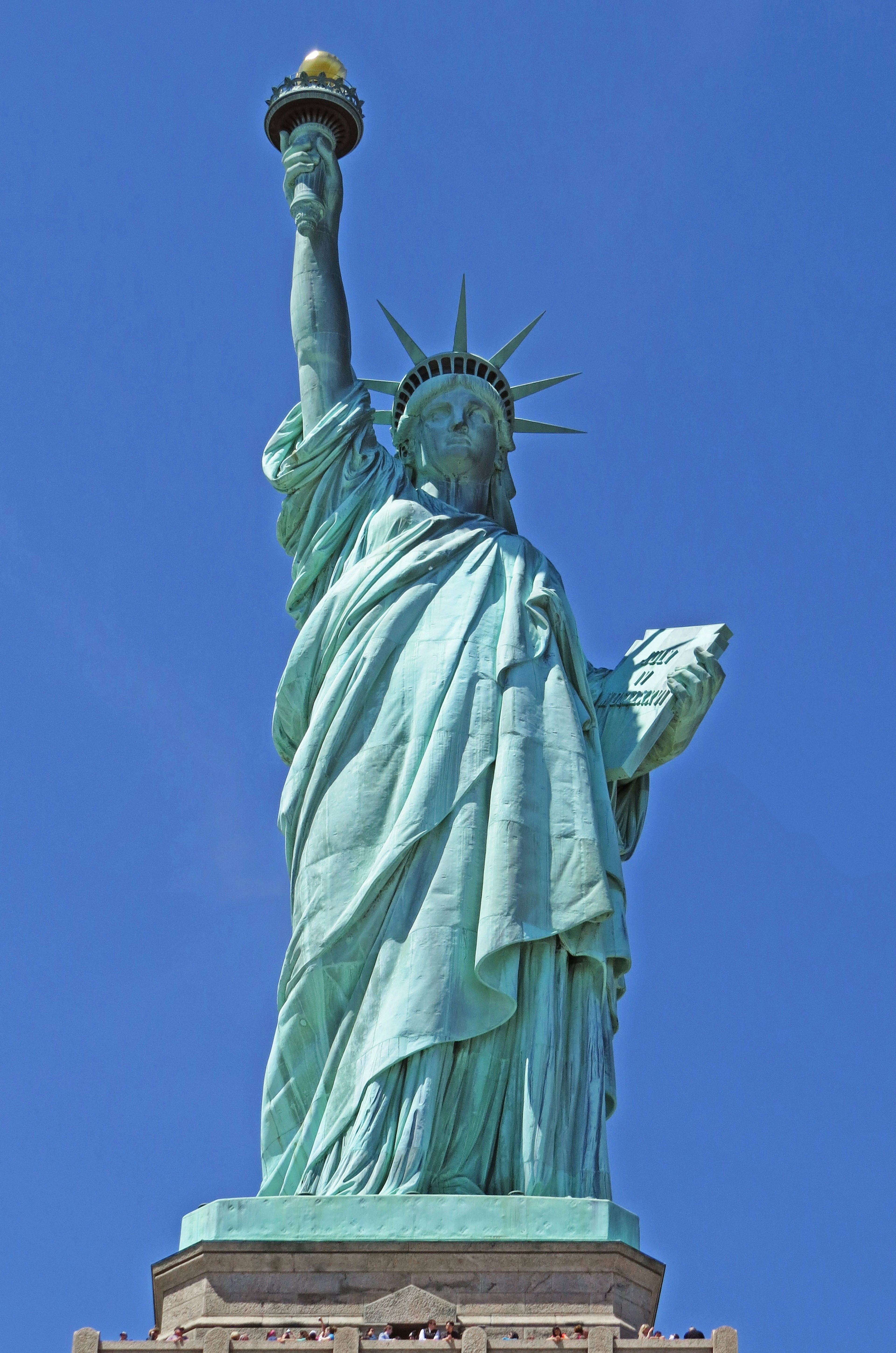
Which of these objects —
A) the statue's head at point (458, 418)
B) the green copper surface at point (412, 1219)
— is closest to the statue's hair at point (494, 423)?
the statue's head at point (458, 418)

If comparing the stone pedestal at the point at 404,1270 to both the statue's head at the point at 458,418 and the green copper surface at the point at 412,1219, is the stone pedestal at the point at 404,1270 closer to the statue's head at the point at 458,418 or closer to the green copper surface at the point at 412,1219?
the green copper surface at the point at 412,1219

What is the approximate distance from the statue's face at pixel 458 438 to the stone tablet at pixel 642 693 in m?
1.77

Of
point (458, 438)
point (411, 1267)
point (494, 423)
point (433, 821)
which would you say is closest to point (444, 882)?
point (433, 821)

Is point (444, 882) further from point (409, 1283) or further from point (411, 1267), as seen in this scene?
point (409, 1283)

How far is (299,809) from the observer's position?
66.4 feet

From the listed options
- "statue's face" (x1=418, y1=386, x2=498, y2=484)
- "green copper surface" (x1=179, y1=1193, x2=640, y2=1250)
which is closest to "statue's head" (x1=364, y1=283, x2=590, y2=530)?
"statue's face" (x1=418, y1=386, x2=498, y2=484)

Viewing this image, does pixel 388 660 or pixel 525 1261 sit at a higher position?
pixel 388 660

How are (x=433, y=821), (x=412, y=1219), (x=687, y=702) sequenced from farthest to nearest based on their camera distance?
1. (x=687, y=702)
2. (x=433, y=821)
3. (x=412, y=1219)

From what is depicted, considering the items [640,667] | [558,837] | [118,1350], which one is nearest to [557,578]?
[640,667]

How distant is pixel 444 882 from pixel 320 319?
16.1 feet

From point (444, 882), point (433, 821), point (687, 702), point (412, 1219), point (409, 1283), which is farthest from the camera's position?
point (687, 702)

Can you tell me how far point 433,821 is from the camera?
64.1ft

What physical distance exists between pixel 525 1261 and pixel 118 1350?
2360 mm

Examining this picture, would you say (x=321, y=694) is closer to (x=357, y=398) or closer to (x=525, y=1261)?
(x=357, y=398)
